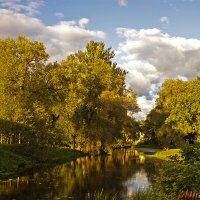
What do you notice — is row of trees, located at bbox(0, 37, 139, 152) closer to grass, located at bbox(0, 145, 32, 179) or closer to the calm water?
grass, located at bbox(0, 145, 32, 179)

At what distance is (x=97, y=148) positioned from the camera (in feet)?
232

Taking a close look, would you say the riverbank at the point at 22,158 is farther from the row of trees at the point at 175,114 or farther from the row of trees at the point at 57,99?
the row of trees at the point at 175,114

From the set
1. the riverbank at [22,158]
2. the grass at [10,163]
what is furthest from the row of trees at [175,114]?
the grass at [10,163]

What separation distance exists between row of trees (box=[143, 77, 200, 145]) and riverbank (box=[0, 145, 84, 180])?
60.3 feet

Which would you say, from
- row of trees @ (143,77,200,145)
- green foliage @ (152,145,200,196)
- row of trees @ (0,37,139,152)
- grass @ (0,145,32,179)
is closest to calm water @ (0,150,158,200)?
grass @ (0,145,32,179)

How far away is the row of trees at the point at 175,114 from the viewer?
6412 cm

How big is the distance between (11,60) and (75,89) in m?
19.4

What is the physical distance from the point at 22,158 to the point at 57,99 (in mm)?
18356

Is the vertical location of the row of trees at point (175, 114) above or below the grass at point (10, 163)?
above

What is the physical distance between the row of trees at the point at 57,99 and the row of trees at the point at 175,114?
10.3m

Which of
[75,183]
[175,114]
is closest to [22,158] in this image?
[75,183]

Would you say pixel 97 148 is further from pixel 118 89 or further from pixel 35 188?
pixel 35 188

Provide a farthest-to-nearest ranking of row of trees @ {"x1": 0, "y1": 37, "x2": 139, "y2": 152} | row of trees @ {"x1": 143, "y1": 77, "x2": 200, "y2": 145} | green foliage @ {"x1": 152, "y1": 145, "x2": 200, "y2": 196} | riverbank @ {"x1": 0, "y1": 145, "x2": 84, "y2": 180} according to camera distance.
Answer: row of trees @ {"x1": 143, "y1": 77, "x2": 200, "y2": 145}, row of trees @ {"x1": 0, "y1": 37, "x2": 139, "y2": 152}, riverbank @ {"x1": 0, "y1": 145, "x2": 84, "y2": 180}, green foliage @ {"x1": 152, "y1": 145, "x2": 200, "y2": 196}

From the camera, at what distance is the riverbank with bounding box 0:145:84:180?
39.8 metres
